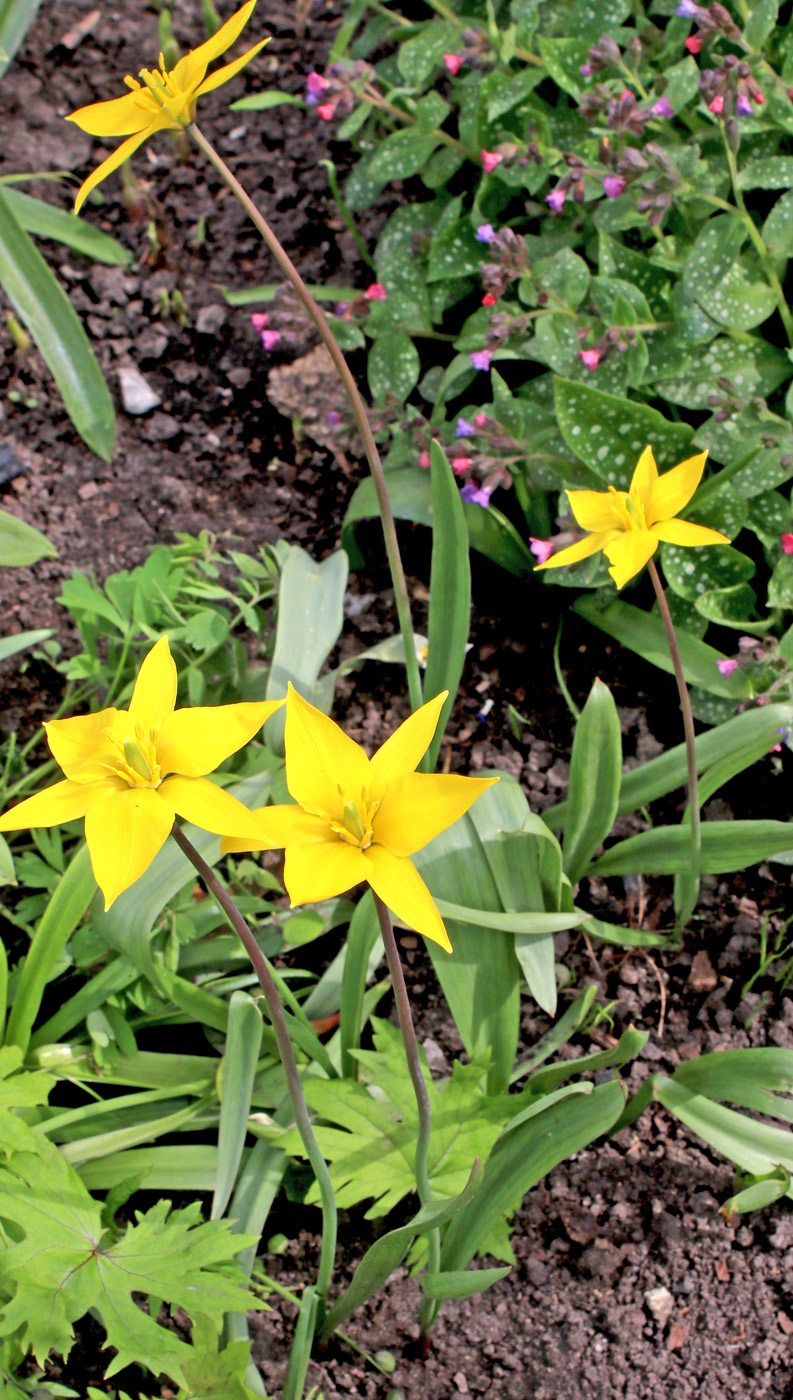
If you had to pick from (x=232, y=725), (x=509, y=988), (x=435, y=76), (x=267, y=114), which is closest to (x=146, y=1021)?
(x=509, y=988)

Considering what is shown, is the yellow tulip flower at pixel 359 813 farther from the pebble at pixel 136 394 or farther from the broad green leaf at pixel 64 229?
the broad green leaf at pixel 64 229

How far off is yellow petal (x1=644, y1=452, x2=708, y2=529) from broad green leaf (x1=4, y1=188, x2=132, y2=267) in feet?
5.88

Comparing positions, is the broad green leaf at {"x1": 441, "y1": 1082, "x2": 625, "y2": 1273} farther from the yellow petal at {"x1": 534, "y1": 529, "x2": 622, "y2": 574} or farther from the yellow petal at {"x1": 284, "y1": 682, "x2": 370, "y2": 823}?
the yellow petal at {"x1": 534, "y1": 529, "x2": 622, "y2": 574}

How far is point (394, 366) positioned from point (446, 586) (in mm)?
676

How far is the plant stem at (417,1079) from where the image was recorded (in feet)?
3.02

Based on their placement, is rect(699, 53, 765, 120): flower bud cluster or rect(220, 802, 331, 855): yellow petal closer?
rect(220, 802, 331, 855): yellow petal

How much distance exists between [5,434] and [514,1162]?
1954 millimetres

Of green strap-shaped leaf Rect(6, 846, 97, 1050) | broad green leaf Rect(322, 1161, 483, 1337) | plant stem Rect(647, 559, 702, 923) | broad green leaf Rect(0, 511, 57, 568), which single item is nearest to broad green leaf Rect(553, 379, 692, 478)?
plant stem Rect(647, 559, 702, 923)

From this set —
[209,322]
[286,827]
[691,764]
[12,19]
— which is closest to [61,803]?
[286,827]

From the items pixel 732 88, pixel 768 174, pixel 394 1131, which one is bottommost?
pixel 394 1131

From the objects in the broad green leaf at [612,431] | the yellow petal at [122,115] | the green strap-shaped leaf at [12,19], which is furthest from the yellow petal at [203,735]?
the green strap-shaped leaf at [12,19]

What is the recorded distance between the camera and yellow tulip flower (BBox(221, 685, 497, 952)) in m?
0.84

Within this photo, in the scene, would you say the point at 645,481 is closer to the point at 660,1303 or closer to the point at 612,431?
the point at 612,431

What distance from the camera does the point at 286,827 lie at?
888 mm
